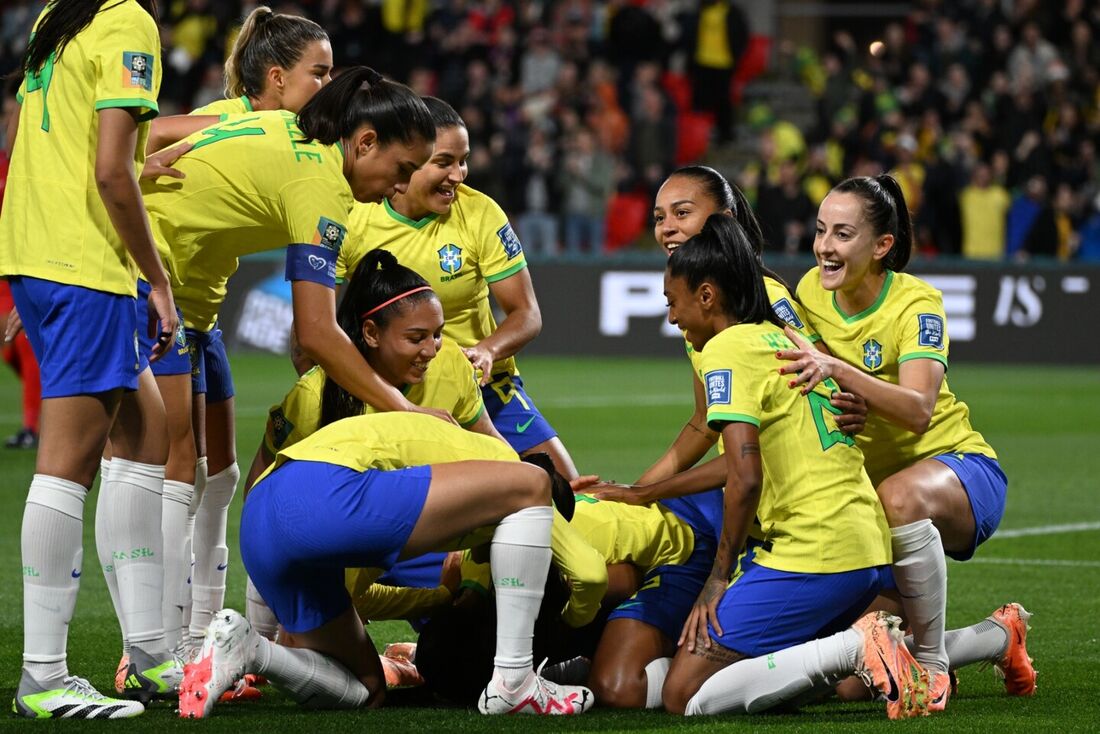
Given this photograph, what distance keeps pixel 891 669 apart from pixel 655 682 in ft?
2.31

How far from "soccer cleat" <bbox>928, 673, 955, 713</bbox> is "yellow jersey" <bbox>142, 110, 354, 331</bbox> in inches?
82.5

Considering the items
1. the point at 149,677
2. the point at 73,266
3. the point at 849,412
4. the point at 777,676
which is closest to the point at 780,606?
the point at 777,676

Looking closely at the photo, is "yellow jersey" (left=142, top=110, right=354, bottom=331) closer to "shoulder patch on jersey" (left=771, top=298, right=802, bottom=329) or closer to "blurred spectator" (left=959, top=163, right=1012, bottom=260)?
"shoulder patch on jersey" (left=771, top=298, right=802, bottom=329)

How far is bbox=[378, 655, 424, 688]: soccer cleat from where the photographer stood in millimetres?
5262

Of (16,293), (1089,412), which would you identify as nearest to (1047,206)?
(1089,412)

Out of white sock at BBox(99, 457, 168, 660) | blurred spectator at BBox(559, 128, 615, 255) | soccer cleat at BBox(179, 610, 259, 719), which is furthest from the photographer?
blurred spectator at BBox(559, 128, 615, 255)

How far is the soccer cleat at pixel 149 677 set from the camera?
479 centimetres

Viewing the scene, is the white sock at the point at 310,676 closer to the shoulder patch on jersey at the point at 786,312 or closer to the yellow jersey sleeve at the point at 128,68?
the yellow jersey sleeve at the point at 128,68

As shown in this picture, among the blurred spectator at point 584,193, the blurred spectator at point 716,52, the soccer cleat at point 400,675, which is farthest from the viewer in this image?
the blurred spectator at point 716,52

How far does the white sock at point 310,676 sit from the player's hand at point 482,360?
1449mm

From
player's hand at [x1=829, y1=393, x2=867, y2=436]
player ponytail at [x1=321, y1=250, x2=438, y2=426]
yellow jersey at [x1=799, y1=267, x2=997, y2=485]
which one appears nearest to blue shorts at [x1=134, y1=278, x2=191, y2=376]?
player ponytail at [x1=321, y1=250, x2=438, y2=426]

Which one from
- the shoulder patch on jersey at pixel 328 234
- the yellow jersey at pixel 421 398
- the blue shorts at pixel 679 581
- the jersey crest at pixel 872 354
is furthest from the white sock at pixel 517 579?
the jersey crest at pixel 872 354

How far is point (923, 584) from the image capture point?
16.5 feet

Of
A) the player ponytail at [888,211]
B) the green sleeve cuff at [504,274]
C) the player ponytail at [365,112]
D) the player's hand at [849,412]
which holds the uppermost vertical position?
the player ponytail at [365,112]
